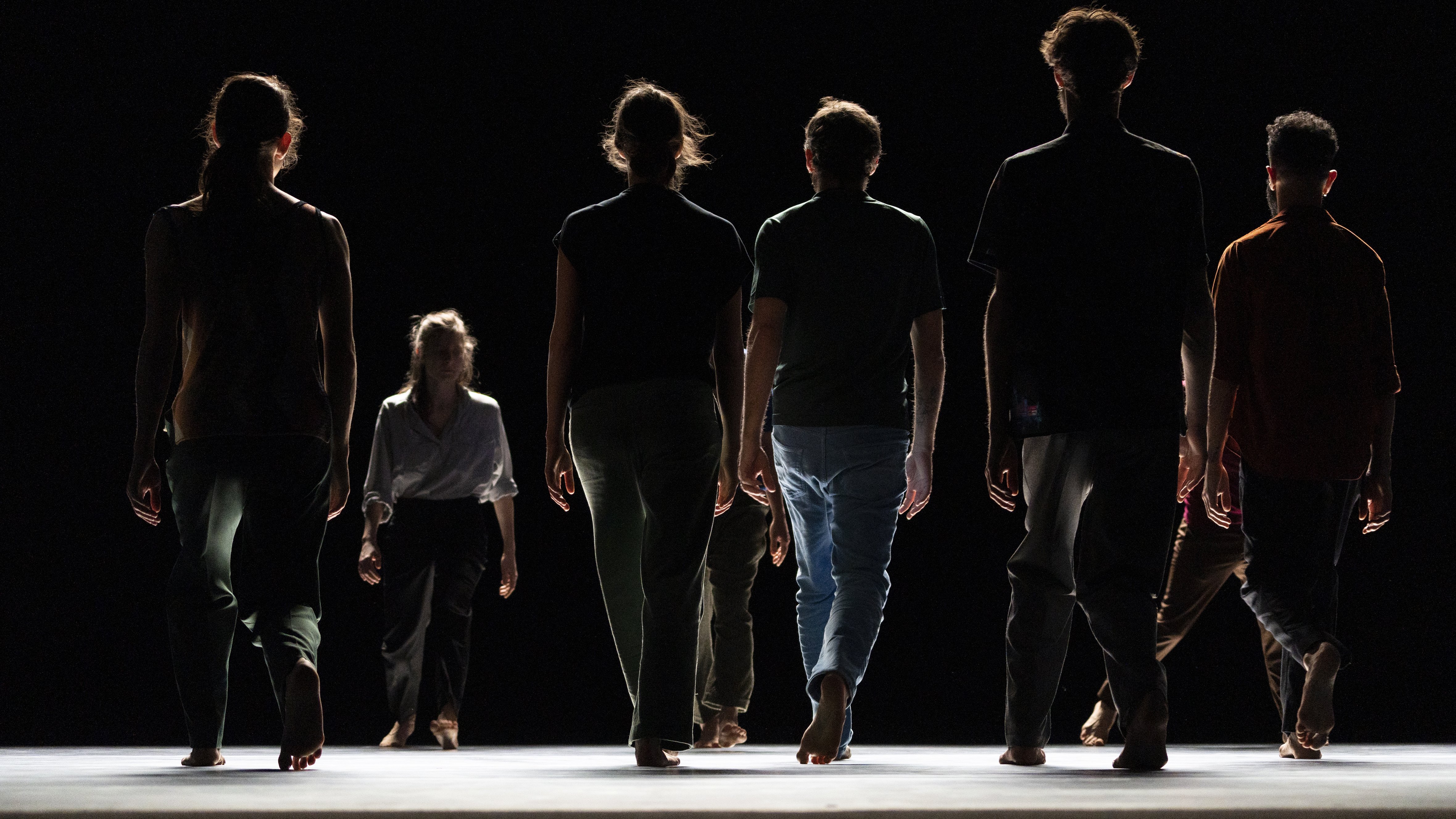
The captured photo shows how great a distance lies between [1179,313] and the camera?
2.68m

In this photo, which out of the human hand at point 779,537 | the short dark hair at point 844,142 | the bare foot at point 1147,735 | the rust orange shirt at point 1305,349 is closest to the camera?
the bare foot at point 1147,735

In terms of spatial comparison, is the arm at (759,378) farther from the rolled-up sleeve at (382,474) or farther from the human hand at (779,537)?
the rolled-up sleeve at (382,474)

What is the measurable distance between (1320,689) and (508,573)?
2591 millimetres

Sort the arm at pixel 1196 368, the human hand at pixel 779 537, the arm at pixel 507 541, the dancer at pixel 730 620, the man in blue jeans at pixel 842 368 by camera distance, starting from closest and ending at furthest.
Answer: the arm at pixel 1196 368 < the man in blue jeans at pixel 842 368 < the human hand at pixel 779 537 < the dancer at pixel 730 620 < the arm at pixel 507 541

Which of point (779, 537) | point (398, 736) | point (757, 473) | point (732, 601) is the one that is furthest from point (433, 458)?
point (757, 473)

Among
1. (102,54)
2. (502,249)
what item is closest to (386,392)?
(502,249)

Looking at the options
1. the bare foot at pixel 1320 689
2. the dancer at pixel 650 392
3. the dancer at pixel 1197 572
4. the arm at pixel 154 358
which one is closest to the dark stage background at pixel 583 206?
the dancer at pixel 1197 572

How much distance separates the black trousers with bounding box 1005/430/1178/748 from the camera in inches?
100

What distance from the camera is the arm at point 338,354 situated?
2.73 m

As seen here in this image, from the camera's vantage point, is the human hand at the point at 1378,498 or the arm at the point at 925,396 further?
the human hand at the point at 1378,498

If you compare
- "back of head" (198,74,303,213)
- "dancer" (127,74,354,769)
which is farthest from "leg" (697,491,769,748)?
"back of head" (198,74,303,213)

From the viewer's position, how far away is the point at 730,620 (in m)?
4.20

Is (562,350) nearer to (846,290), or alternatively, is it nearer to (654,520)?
(654,520)

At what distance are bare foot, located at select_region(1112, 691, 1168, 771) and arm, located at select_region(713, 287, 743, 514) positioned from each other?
89 cm
